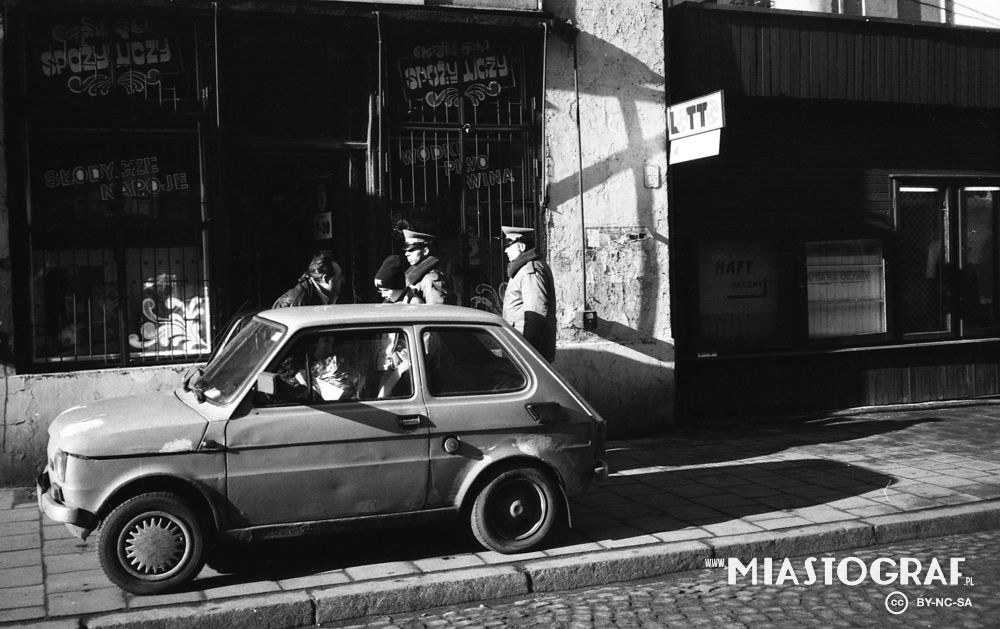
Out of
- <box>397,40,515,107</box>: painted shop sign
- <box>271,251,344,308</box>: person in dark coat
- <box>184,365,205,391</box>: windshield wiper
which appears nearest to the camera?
<box>184,365,205,391</box>: windshield wiper

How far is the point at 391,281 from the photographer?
843 centimetres

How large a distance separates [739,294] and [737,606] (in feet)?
21.0

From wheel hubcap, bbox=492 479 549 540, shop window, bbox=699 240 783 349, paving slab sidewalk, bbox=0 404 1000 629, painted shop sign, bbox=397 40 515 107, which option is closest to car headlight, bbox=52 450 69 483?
paving slab sidewalk, bbox=0 404 1000 629

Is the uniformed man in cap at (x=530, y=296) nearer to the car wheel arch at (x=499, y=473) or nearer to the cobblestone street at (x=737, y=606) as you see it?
the car wheel arch at (x=499, y=473)

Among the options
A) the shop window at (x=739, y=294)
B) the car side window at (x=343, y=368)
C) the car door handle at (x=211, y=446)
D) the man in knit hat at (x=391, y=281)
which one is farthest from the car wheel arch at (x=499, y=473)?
the shop window at (x=739, y=294)

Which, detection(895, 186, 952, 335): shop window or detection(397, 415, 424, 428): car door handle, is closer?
detection(397, 415, 424, 428): car door handle

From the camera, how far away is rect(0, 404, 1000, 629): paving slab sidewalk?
513 cm

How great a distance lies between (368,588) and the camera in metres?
5.28

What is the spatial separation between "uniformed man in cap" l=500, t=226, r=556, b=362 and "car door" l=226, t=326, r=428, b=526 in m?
2.42

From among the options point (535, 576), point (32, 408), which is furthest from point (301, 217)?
point (535, 576)

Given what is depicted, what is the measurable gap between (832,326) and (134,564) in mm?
8737

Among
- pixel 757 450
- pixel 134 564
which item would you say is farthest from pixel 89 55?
pixel 757 450

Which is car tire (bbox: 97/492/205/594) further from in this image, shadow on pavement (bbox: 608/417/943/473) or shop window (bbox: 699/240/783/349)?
shop window (bbox: 699/240/783/349)

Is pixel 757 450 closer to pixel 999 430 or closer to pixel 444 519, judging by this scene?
pixel 999 430
